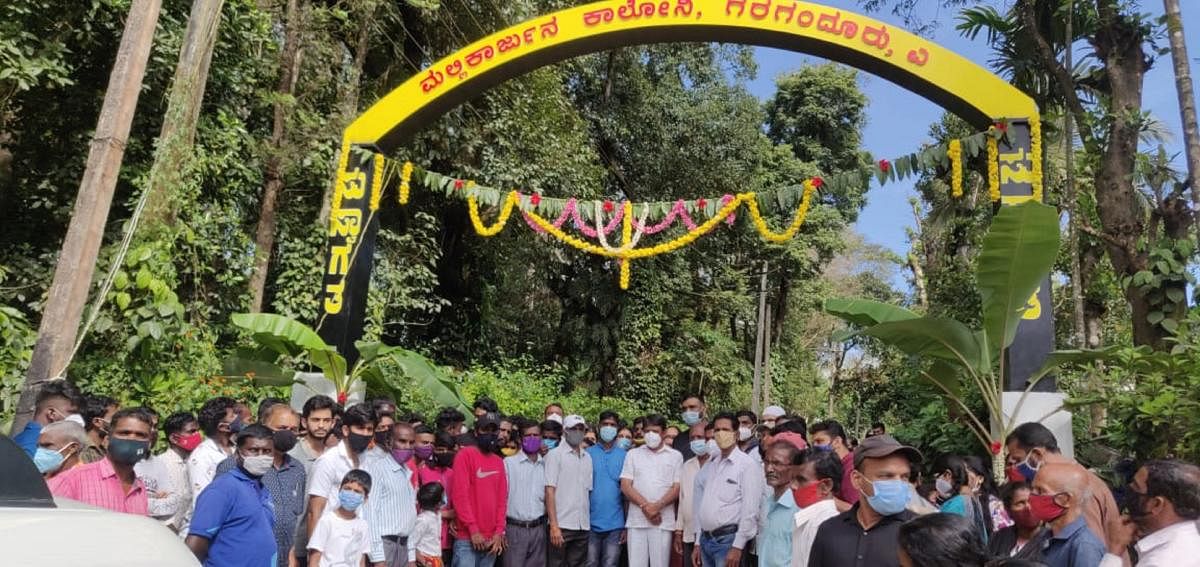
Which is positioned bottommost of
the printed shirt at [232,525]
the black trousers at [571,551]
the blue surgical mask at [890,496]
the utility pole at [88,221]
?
the black trousers at [571,551]

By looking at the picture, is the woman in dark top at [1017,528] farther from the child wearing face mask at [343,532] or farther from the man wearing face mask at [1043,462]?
the child wearing face mask at [343,532]

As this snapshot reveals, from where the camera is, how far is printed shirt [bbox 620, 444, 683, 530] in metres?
8.55

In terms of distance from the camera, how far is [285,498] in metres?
5.62

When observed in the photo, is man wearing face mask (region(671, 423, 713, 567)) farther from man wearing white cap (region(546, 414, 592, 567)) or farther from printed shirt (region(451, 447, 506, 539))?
printed shirt (region(451, 447, 506, 539))

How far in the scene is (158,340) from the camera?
9812 mm

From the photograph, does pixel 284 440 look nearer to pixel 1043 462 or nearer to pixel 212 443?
pixel 212 443

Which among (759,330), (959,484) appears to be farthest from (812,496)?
(759,330)

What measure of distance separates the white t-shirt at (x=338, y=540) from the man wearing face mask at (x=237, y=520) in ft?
2.03

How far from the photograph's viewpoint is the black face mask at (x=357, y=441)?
6.04m

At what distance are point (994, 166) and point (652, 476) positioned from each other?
211 inches

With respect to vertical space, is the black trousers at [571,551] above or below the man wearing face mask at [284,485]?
below

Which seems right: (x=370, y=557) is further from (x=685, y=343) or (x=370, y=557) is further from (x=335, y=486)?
(x=685, y=343)

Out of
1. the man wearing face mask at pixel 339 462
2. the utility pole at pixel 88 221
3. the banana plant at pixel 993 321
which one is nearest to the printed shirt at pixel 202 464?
the man wearing face mask at pixel 339 462

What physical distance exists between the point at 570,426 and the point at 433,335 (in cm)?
1044
